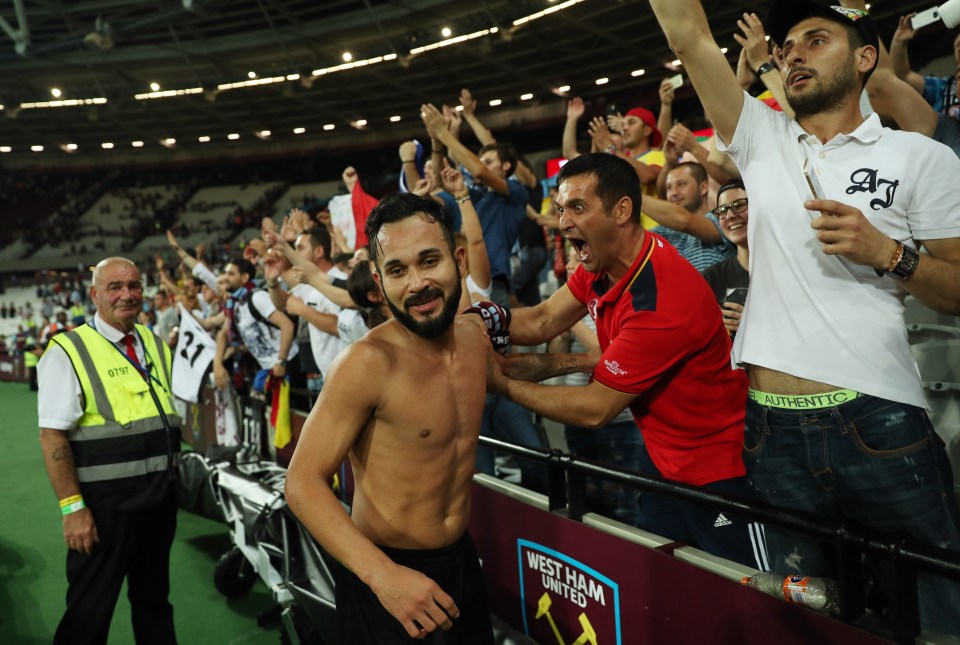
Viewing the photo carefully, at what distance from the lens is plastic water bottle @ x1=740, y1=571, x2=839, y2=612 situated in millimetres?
1648

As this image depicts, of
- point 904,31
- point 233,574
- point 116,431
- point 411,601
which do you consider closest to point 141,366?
point 116,431

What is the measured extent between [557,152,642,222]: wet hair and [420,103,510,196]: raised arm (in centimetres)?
206

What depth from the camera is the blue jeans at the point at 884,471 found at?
1578 millimetres

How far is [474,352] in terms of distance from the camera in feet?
7.08

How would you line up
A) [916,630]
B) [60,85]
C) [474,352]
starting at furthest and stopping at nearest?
[60,85]
[474,352]
[916,630]

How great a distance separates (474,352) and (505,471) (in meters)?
2.70

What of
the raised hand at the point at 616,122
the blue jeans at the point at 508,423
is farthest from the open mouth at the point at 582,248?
the raised hand at the point at 616,122

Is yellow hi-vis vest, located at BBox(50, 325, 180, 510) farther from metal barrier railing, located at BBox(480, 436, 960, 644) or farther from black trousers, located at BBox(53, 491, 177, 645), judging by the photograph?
metal barrier railing, located at BBox(480, 436, 960, 644)

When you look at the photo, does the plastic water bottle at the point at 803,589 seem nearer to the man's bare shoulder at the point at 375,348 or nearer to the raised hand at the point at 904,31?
the man's bare shoulder at the point at 375,348

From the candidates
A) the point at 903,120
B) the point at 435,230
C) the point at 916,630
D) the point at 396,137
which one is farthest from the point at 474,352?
the point at 396,137

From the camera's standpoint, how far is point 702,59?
172 cm

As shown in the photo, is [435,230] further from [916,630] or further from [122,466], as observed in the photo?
[122,466]

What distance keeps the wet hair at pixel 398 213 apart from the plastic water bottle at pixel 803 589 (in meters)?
1.21

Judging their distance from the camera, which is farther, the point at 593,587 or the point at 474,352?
the point at 593,587
